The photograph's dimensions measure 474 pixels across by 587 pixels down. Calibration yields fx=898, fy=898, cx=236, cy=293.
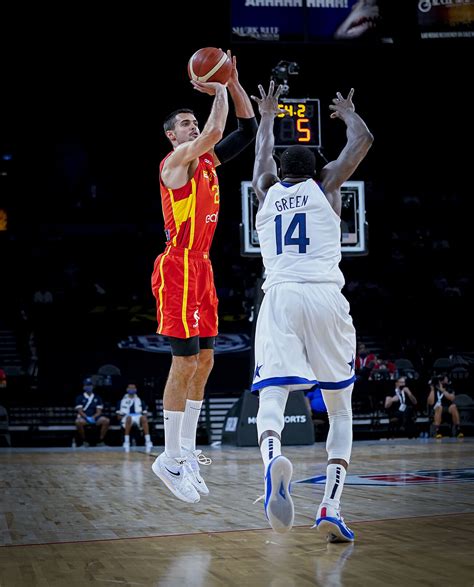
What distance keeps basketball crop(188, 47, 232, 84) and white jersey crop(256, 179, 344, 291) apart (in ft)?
4.43

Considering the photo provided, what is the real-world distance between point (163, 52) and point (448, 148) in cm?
853

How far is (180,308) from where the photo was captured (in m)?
5.37

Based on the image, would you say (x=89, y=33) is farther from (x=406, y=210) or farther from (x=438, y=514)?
(x=438, y=514)

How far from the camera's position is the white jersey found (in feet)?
13.5

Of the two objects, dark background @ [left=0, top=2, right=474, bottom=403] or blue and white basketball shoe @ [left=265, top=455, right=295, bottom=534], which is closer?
blue and white basketball shoe @ [left=265, top=455, right=295, bottom=534]

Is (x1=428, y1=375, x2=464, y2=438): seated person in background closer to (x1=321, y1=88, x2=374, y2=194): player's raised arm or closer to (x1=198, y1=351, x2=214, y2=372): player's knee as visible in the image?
(x1=198, y1=351, x2=214, y2=372): player's knee

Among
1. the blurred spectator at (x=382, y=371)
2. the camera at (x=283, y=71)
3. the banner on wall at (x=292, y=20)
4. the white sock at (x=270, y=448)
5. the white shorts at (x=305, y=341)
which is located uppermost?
the banner on wall at (x=292, y=20)

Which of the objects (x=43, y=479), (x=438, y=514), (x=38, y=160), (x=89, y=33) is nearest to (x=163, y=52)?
(x=89, y=33)

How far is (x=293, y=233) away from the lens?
4.12m

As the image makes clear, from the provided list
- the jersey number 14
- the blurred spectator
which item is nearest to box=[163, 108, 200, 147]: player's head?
the jersey number 14

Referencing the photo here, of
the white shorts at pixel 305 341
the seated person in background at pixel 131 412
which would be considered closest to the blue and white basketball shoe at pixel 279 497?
the white shorts at pixel 305 341

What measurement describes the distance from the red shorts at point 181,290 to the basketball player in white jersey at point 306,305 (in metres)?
1.20

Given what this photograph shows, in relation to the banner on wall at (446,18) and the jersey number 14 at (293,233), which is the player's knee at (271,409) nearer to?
the jersey number 14 at (293,233)

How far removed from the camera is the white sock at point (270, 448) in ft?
12.5
